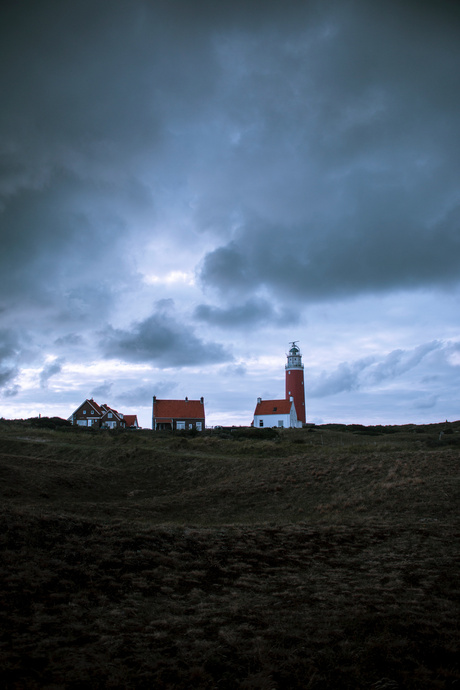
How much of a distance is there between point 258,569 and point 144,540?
3294 mm

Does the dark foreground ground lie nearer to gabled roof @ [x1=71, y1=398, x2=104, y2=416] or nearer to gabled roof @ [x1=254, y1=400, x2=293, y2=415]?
gabled roof @ [x1=254, y1=400, x2=293, y2=415]

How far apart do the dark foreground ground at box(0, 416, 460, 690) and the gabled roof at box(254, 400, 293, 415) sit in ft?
150

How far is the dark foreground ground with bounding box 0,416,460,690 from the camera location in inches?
217

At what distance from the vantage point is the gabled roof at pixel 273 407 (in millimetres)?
67125

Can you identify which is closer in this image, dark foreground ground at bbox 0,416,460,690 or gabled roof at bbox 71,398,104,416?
dark foreground ground at bbox 0,416,460,690

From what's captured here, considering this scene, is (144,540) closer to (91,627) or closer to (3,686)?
(91,627)

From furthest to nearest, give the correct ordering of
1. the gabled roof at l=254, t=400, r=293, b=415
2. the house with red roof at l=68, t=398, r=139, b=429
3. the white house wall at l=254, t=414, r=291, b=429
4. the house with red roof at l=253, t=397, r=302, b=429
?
the house with red roof at l=68, t=398, r=139, b=429 < the gabled roof at l=254, t=400, r=293, b=415 < the house with red roof at l=253, t=397, r=302, b=429 < the white house wall at l=254, t=414, r=291, b=429

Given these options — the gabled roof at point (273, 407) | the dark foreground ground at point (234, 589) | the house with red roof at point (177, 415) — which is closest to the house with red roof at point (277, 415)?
the gabled roof at point (273, 407)

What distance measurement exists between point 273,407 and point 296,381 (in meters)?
5.65

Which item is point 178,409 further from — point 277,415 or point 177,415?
point 277,415

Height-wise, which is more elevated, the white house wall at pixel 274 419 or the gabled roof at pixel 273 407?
the gabled roof at pixel 273 407

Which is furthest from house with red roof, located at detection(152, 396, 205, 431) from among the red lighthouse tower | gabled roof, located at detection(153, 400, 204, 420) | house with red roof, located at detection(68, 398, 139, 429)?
the red lighthouse tower

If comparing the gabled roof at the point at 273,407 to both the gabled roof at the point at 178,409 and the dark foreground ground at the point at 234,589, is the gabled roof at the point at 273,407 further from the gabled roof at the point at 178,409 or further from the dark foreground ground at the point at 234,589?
the dark foreground ground at the point at 234,589

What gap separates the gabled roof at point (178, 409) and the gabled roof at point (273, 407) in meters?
9.66
